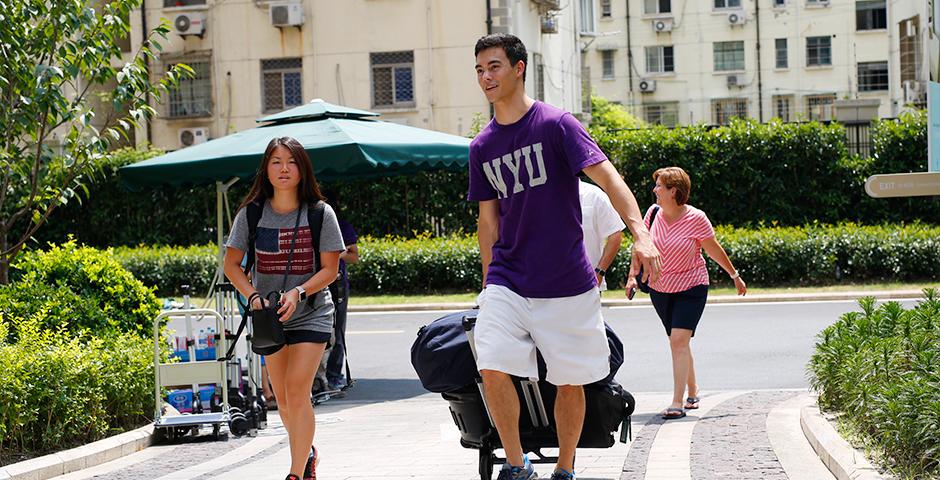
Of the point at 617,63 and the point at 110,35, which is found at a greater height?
the point at 617,63

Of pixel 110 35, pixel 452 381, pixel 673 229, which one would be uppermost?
pixel 110 35

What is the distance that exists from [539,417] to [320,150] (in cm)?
568

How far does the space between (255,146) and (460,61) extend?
20.9m

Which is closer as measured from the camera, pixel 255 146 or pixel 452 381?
pixel 452 381

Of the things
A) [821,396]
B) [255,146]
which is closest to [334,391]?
[255,146]

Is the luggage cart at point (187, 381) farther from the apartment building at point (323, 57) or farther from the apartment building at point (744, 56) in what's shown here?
the apartment building at point (744, 56)

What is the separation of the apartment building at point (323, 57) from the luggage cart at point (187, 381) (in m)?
23.1

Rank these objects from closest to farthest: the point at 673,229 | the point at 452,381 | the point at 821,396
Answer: the point at 452,381 < the point at 821,396 < the point at 673,229

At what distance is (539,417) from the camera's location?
6.55 meters

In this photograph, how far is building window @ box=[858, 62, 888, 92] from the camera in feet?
191

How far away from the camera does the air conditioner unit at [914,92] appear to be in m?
29.9

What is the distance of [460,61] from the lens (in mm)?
32500

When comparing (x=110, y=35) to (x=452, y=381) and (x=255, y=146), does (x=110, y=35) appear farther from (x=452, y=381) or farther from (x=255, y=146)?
(x=452, y=381)

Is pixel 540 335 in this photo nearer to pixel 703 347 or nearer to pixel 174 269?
pixel 703 347
